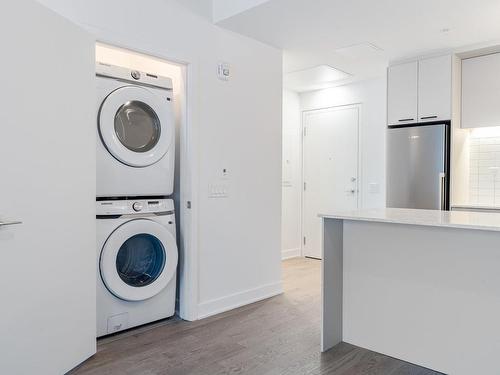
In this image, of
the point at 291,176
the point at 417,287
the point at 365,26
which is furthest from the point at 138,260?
the point at 291,176

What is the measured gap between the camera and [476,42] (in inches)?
141

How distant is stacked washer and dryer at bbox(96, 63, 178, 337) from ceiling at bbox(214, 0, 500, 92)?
1.02m

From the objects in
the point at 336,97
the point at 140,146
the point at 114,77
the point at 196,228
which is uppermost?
the point at 336,97

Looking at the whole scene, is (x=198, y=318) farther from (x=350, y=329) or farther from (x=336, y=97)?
(x=336, y=97)

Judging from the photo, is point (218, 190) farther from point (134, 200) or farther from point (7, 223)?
point (7, 223)

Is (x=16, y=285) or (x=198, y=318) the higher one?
(x=16, y=285)

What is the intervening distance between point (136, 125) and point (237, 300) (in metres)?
1.72

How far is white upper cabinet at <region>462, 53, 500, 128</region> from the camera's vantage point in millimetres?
3721

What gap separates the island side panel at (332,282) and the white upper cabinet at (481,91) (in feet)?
7.27

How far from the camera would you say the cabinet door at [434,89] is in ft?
12.5

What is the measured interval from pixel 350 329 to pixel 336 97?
3.53 metres

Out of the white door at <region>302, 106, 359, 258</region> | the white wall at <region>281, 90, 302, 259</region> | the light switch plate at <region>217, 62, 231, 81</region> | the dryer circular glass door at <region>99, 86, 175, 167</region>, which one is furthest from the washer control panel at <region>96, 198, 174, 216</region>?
the white door at <region>302, 106, 359, 258</region>

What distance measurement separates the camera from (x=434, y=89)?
3895 millimetres

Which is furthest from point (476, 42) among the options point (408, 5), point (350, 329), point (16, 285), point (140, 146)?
point (16, 285)
